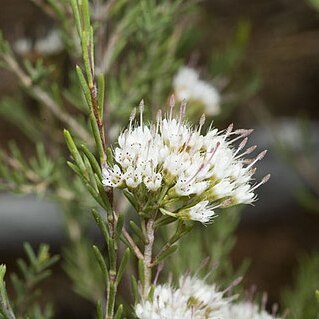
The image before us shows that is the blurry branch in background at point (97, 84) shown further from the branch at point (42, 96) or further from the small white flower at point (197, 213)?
the small white flower at point (197, 213)

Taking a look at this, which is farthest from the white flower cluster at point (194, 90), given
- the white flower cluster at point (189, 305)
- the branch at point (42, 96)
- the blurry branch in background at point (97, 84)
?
the white flower cluster at point (189, 305)

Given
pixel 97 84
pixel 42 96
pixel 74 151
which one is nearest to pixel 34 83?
pixel 42 96

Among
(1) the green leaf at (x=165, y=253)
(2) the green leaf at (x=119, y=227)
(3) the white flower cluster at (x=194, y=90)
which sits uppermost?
(3) the white flower cluster at (x=194, y=90)

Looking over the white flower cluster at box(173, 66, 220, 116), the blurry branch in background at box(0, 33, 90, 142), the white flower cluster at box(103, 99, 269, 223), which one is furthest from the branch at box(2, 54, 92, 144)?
the white flower cluster at box(103, 99, 269, 223)

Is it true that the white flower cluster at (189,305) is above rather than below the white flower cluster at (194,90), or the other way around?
below

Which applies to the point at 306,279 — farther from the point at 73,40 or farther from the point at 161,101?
the point at 73,40

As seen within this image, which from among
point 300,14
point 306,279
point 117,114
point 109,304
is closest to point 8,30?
point 300,14
